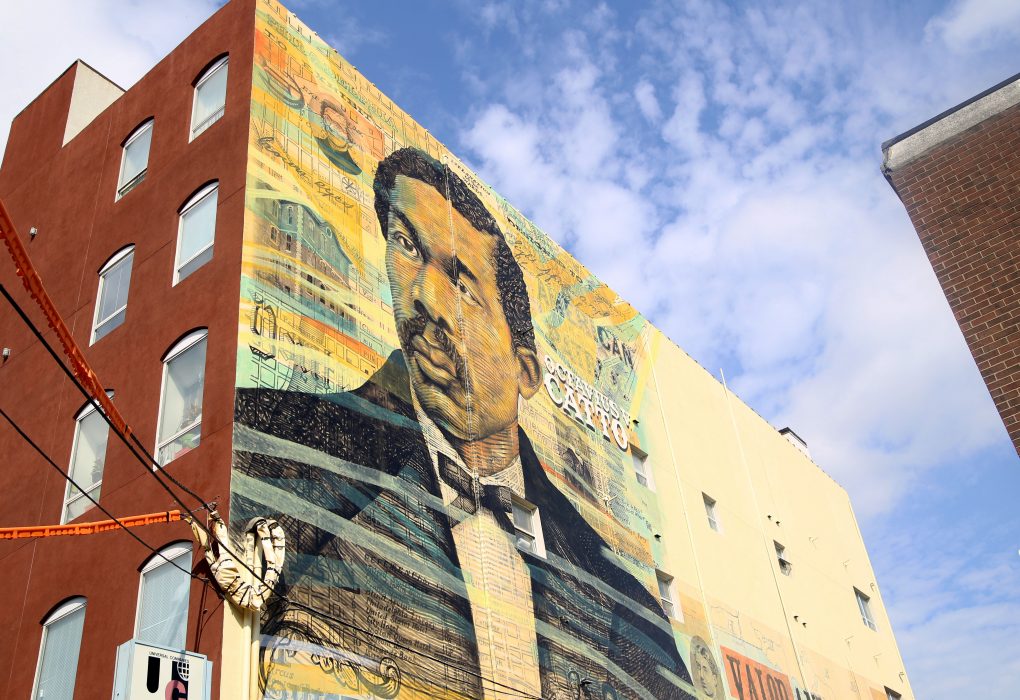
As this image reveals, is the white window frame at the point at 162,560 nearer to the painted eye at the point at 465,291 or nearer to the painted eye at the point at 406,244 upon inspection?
the painted eye at the point at 406,244

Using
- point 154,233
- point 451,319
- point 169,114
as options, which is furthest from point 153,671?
point 169,114

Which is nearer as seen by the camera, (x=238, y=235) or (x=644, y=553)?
(x=238, y=235)

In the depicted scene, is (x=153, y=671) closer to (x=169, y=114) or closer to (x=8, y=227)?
(x=8, y=227)

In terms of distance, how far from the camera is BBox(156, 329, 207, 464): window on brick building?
1828 cm

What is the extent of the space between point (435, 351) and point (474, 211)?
5884 mm

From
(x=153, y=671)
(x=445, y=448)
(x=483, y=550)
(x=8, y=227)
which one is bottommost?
(x=153, y=671)

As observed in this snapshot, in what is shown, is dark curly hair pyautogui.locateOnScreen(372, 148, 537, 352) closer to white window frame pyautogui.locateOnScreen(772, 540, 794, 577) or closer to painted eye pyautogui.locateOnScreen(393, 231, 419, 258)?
painted eye pyautogui.locateOnScreen(393, 231, 419, 258)

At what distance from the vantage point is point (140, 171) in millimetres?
23703

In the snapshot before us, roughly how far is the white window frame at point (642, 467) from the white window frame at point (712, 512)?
3.01 meters

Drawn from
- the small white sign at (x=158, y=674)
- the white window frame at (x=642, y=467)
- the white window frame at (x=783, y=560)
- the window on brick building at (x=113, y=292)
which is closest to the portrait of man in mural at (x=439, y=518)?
the small white sign at (x=158, y=674)

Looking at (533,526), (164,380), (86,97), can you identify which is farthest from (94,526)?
(86,97)

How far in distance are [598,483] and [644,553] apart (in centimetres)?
220

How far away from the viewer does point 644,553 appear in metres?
27.9

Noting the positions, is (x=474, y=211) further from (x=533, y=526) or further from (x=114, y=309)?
(x=114, y=309)
